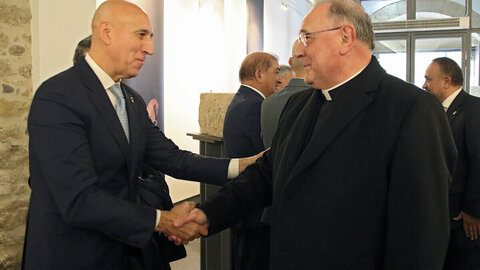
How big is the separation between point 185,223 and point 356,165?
867 mm

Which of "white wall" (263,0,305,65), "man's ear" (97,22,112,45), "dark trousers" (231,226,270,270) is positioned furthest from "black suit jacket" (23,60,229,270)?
"white wall" (263,0,305,65)

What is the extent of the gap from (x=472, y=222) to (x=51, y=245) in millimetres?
2697

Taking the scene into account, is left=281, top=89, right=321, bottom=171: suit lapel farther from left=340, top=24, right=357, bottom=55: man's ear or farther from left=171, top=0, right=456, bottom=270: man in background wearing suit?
left=340, top=24, right=357, bottom=55: man's ear

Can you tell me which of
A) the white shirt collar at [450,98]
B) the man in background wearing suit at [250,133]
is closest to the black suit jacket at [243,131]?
the man in background wearing suit at [250,133]

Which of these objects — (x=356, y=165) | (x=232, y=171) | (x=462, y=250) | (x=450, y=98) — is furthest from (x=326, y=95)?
(x=462, y=250)

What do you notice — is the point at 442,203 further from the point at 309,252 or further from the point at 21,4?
the point at 21,4

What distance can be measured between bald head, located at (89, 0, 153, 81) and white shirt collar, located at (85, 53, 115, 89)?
14mm

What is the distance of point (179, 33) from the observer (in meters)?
6.40

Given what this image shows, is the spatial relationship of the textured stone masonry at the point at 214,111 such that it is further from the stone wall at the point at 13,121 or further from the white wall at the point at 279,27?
the white wall at the point at 279,27

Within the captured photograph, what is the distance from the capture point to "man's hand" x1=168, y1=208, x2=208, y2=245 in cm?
193

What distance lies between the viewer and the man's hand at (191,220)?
1933 millimetres

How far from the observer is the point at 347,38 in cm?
161

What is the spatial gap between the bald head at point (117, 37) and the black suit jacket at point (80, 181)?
9cm

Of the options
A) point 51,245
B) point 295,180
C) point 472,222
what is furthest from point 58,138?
point 472,222
